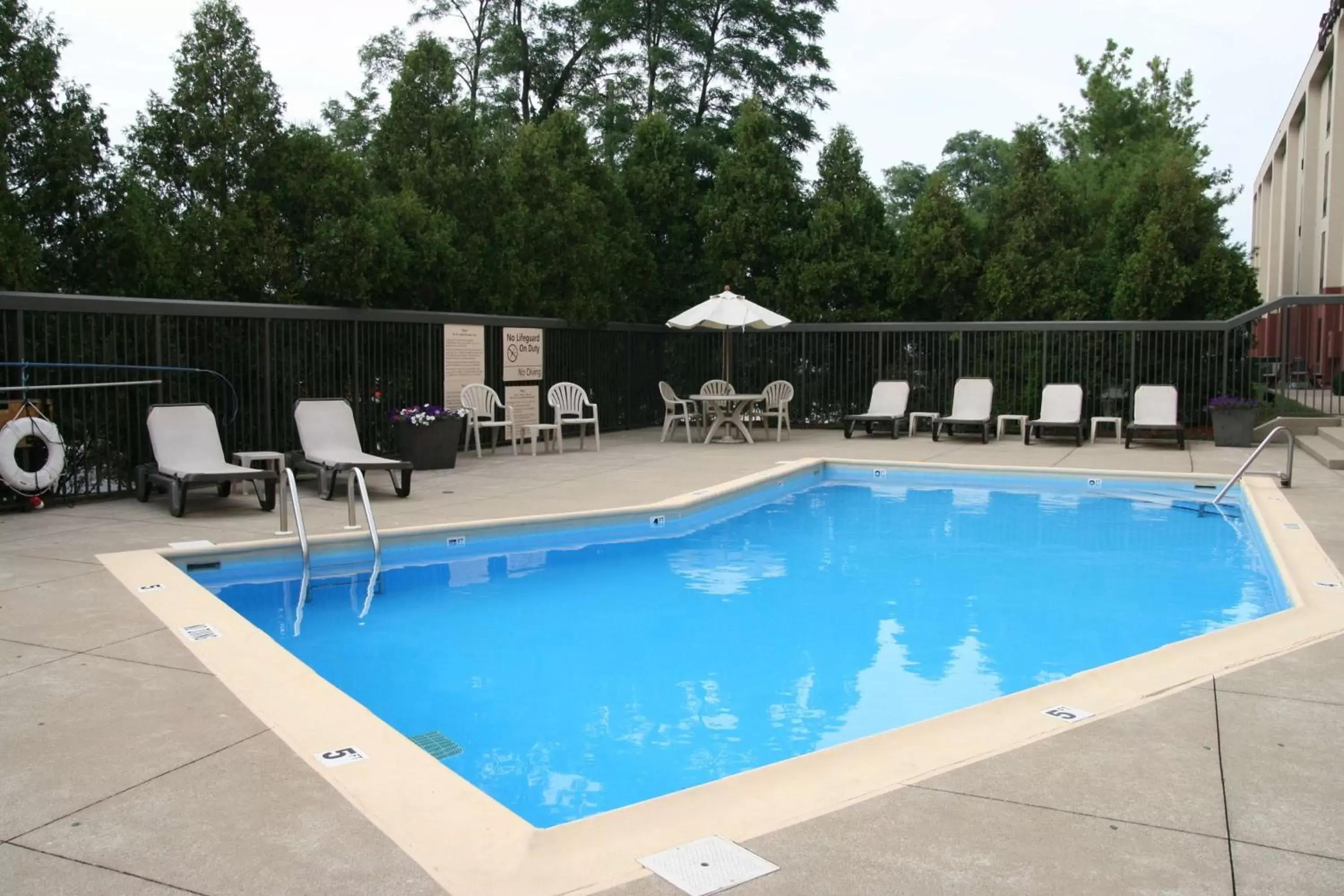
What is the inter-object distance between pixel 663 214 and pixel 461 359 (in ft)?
24.7

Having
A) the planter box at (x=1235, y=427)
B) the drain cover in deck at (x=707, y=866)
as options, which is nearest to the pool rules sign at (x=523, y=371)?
the planter box at (x=1235, y=427)

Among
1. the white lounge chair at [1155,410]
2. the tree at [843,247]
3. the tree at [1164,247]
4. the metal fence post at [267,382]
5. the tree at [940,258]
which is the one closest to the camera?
the metal fence post at [267,382]

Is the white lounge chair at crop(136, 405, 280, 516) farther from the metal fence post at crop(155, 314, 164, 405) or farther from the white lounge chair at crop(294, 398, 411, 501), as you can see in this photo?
the white lounge chair at crop(294, 398, 411, 501)

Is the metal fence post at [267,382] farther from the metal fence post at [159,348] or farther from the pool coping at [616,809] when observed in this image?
the pool coping at [616,809]

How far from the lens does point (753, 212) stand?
60.7 feet

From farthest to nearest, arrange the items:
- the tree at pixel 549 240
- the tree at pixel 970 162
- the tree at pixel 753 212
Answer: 1. the tree at pixel 970 162
2. the tree at pixel 753 212
3. the tree at pixel 549 240

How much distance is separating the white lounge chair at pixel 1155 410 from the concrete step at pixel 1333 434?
5.02 feet

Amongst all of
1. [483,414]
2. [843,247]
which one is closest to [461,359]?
[483,414]

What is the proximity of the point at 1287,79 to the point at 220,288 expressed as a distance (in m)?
35.3

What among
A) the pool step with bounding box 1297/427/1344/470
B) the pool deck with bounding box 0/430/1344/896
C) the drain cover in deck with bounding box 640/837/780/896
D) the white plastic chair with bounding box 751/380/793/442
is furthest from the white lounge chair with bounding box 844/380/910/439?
the drain cover in deck with bounding box 640/837/780/896

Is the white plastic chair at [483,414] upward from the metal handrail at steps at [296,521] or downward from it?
upward

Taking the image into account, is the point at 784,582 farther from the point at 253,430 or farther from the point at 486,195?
the point at 486,195

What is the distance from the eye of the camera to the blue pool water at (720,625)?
4.43 m

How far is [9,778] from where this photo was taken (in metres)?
3.17
